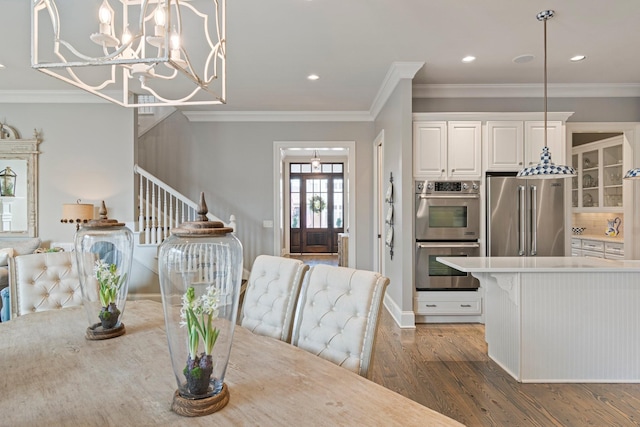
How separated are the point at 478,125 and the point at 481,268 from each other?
2.11m

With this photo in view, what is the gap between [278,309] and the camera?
63.9 inches

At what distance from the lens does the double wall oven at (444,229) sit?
12.6 feet

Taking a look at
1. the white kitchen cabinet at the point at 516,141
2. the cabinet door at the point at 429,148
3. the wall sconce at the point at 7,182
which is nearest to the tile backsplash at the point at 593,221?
the white kitchen cabinet at the point at 516,141

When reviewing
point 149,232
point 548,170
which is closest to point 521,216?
point 548,170

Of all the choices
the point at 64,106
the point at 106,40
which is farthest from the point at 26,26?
the point at 106,40

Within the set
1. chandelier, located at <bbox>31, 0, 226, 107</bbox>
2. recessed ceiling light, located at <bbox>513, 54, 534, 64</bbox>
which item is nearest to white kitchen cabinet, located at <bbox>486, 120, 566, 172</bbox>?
recessed ceiling light, located at <bbox>513, 54, 534, 64</bbox>

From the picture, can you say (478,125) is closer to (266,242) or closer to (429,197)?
(429,197)

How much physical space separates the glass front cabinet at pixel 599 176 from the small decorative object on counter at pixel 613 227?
29cm

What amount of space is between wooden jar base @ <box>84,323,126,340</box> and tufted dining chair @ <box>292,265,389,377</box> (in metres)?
0.74

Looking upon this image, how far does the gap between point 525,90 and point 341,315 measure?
4274 mm

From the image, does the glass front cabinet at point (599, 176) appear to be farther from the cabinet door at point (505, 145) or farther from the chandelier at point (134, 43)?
the chandelier at point (134, 43)

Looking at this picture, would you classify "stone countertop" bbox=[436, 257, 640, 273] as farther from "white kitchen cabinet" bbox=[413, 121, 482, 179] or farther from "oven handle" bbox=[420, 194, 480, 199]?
"white kitchen cabinet" bbox=[413, 121, 482, 179]

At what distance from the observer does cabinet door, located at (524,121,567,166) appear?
3.87 meters

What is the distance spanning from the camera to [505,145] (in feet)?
12.8
